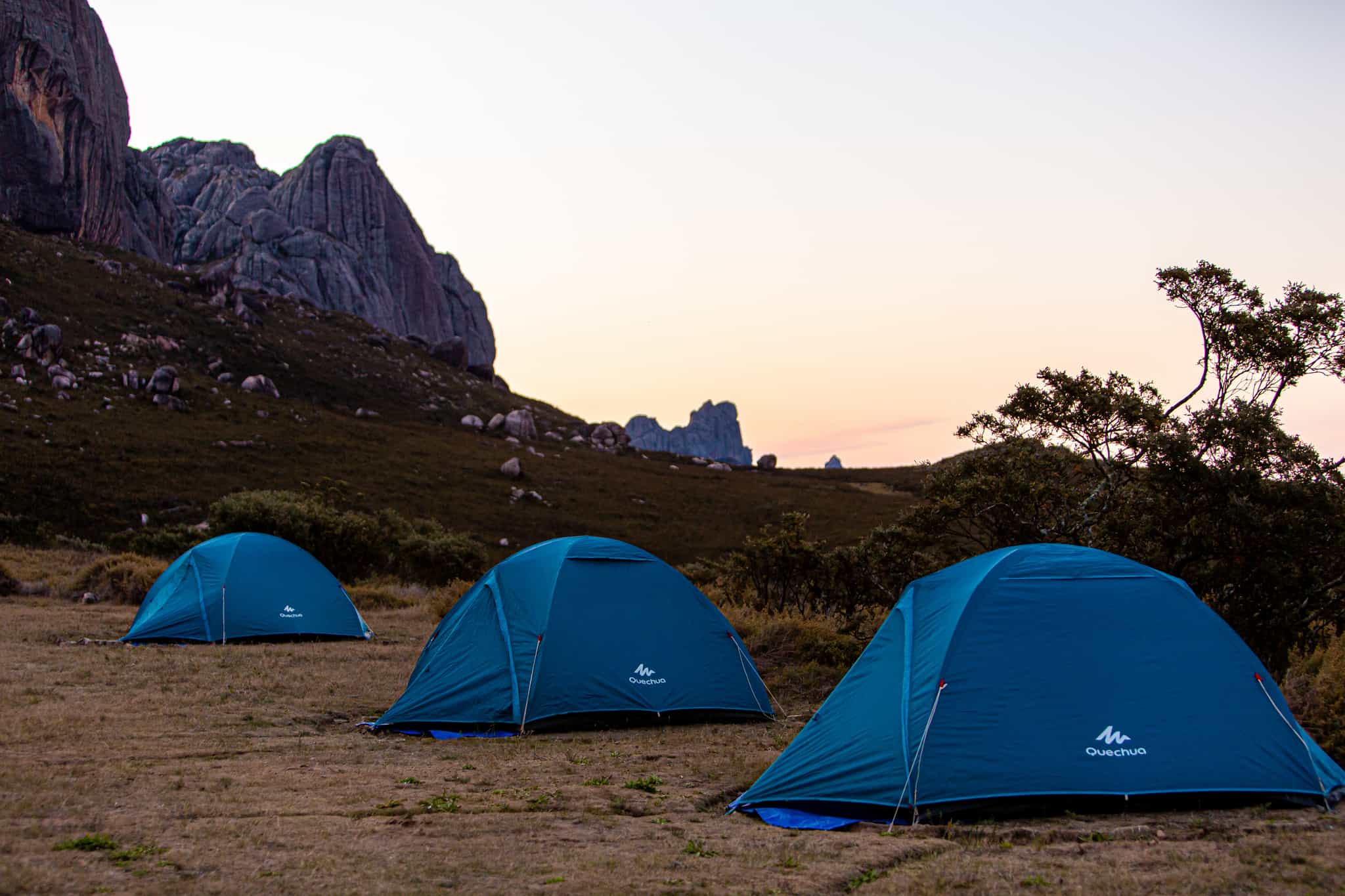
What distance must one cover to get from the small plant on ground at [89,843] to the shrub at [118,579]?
20.2 metres

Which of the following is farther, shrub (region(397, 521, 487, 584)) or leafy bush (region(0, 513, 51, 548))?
leafy bush (region(0, 513, 51, 548))

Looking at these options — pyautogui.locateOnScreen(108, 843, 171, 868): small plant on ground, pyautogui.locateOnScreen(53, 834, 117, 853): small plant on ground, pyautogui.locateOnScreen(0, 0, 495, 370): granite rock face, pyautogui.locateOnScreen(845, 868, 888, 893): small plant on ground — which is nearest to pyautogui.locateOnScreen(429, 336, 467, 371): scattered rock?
pyautogui.locateOnScreen(0, 0, 495, 370): granite rock face

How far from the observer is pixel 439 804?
7.72 meters

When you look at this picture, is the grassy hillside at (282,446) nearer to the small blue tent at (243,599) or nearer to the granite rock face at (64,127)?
the granite rock face at (64,127)

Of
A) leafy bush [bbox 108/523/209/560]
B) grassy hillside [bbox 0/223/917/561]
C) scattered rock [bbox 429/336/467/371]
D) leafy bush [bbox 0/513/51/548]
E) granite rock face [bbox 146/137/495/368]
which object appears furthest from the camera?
granite rock face [bbox 146/137/495/368]

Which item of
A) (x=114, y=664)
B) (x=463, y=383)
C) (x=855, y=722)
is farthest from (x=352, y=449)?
(x=855, y=722)

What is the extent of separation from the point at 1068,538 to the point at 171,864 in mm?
11434

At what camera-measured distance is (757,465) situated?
108 metres

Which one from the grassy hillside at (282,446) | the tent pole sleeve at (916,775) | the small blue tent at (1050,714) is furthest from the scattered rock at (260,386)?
the tent pole sleeve at (916,775)

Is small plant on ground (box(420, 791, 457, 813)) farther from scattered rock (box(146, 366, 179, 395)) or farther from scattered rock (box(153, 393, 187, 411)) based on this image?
scattered rock (box(146, 366, 179, 395))

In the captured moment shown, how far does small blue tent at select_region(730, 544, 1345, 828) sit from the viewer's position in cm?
734

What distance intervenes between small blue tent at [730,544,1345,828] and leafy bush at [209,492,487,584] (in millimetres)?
27686

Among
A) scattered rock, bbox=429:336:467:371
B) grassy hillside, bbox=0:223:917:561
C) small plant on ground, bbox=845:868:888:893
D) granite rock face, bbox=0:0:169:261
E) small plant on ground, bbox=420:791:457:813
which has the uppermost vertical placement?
granite rock face, bbox=0:0:169:261

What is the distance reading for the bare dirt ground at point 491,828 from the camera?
5656mm
